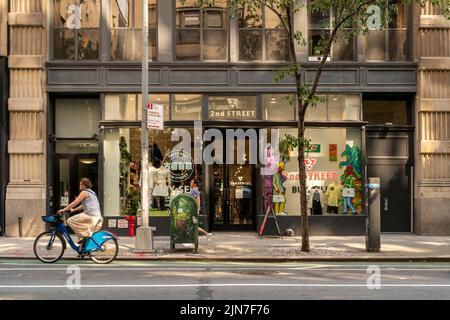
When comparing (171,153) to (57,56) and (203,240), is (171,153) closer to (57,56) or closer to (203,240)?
(203,240)

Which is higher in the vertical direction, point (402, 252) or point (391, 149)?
point (391, 149)

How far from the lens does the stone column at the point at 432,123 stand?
770 inches

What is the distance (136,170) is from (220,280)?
9.25m

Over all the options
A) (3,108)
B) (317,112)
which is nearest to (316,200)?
(317,112)

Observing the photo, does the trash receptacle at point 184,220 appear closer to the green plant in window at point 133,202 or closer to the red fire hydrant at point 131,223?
the red fire hydrant at point 131,223

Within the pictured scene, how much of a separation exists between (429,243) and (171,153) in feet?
26.6

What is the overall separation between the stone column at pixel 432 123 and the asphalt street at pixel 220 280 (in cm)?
577

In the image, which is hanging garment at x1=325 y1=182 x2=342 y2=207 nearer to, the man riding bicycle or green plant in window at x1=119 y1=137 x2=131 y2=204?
green plant in window at x1=119 y1=137 x2=131 y2=204

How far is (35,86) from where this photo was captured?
19.5 metres

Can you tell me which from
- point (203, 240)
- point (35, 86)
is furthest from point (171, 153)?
point (35, 86)

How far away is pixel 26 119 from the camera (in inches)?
763

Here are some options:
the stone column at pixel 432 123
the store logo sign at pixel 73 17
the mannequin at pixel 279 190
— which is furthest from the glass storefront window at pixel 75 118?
the stone column at pixel 432 123

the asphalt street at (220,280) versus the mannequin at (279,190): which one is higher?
the mannequin at (279,190)

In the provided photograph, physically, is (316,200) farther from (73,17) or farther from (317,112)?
(73,17)
